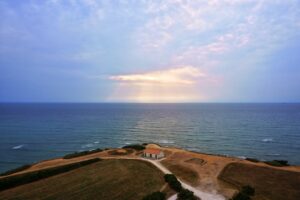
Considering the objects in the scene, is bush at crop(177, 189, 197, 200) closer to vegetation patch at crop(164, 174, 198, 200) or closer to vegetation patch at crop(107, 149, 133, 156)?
vegetation patch at crop(164, 174, 198, 200)

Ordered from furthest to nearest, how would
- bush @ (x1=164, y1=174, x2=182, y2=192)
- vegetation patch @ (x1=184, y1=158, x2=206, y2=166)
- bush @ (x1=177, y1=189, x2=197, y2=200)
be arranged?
vegetation patch @ (x1=184, y1=158, x2=206, y2=166) < bush @ (x1=164, y1=174, x2=182, y2=192) < bush @ (x1=177, y1=189, x2=197, y2=200)

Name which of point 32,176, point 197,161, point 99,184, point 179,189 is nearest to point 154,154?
point 197,161

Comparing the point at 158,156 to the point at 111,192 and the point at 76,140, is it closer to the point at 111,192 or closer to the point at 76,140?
the point at 111,192

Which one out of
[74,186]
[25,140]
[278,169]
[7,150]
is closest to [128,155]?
[74,186]

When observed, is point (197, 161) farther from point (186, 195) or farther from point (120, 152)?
point (120, 152)

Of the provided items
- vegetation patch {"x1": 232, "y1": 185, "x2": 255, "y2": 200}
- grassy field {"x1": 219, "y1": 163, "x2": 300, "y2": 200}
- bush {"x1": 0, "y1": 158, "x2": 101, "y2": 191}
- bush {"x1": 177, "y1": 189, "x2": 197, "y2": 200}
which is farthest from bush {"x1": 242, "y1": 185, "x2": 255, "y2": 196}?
bush {"x1": 0, "y1": 158, "x2": 101, "y2": 191}
